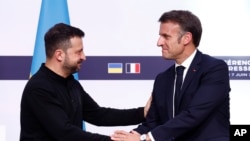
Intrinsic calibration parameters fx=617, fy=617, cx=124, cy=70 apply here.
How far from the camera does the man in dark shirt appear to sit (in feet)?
12.9

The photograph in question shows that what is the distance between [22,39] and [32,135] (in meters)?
1.58

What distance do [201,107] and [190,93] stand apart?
12cm

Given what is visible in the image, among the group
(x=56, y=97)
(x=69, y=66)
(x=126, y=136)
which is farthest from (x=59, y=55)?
(x=126, y=136)

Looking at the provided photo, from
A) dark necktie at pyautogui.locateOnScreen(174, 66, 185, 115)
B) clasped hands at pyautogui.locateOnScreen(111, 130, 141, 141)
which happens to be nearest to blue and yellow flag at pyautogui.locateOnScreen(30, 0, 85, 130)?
clasped hands at pyautogui.locateOnScreen(111, 130, 141, 141)

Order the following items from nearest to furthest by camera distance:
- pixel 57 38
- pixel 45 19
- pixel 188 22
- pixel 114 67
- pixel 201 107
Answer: pixel 201 107 < pixel 188 22 < pixel 57 38 < pixel 45 19 < pixel 114 67

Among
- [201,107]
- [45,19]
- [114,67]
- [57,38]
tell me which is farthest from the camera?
[114,67]

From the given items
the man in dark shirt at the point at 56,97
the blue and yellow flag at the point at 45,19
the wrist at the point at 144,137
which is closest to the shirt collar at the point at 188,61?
the wrist at the point at 144,137

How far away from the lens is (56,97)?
3994 mm

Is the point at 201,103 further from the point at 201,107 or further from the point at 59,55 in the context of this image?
the point at 59,55

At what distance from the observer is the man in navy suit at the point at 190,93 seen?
3770mm

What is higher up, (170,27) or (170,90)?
(170,27)

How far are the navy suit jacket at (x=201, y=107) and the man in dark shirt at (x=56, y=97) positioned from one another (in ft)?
1.64

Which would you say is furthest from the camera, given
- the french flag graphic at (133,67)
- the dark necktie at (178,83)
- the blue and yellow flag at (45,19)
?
the french flag graphic at (133,67)

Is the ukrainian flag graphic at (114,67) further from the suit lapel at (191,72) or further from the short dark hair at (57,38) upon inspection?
the suit lapel at (191,72)
